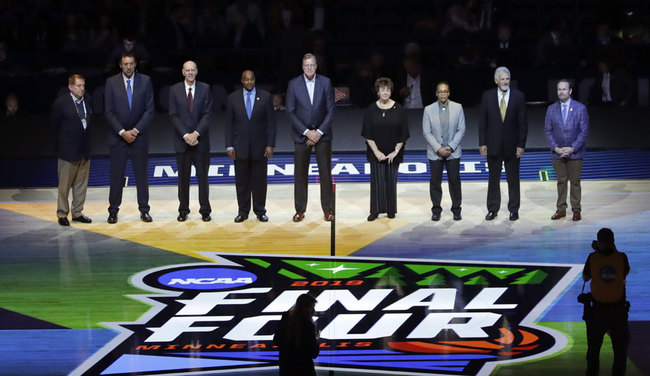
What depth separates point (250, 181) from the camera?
11938 millimetres

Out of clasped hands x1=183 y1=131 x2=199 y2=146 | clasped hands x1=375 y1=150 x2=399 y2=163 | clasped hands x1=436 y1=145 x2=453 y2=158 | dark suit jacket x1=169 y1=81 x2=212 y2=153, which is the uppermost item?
dark suit jacket x1=169 y1=81 x2=212 y2=153

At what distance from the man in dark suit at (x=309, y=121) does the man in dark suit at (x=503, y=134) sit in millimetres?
1716

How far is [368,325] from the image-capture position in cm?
820

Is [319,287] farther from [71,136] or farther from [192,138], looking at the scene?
[71,136]

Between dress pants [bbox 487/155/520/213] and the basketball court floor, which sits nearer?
the basketball court floor

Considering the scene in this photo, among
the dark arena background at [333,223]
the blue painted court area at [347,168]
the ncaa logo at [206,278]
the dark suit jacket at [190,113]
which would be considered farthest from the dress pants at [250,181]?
the blue painted court area at [347,168]

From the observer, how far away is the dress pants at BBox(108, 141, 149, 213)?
11750 mm

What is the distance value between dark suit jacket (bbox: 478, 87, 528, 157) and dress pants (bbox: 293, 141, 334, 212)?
1716 millimetres

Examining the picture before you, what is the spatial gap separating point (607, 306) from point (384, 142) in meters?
5.41

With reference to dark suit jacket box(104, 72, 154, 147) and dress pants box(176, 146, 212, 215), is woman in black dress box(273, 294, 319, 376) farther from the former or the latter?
dark suit jacket box(104, 72, 154, 147)

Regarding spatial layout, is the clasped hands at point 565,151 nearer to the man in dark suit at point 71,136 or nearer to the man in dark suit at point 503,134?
the man in dark suit at point 503,134

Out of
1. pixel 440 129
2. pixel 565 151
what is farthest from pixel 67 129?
pixel 565 151

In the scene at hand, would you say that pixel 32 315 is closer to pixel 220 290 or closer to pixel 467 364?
pixel 220 290

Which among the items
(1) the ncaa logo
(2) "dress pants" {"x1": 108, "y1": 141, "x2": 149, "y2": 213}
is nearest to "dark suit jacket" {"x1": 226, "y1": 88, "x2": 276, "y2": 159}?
(2) "dress pants" {"x1": 108, "y1": 141, "x2": 149, "y2": 213}
